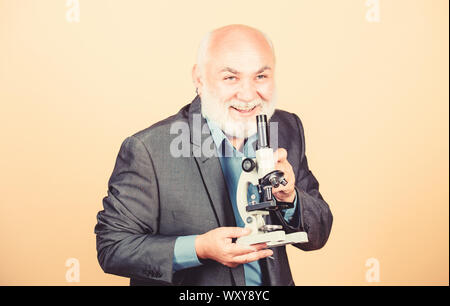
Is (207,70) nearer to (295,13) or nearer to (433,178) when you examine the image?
(295,13)

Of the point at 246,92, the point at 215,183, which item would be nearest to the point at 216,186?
the point at 215,183

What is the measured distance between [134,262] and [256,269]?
55 cm

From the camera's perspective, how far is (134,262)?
7.51ft

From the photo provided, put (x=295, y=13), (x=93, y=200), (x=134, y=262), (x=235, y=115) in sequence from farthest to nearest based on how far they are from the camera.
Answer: (x=295, y=13) → (x=93, y=200) → (x=235, y=115) → (x=134, y=262)

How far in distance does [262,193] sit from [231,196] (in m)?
0.49

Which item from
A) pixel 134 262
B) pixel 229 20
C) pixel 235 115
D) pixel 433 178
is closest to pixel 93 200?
pixel 134 262

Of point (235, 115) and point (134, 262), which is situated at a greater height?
point (235, 115)

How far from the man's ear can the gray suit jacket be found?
315 millimetres

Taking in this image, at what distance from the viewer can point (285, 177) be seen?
6.92 ft

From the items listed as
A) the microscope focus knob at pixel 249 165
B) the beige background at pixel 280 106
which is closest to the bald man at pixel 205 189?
the microscope focus knob at pixel 249 165

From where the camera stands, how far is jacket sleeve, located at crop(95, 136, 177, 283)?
7.45 ft

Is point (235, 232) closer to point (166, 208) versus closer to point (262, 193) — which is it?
Result: point (262, 193)

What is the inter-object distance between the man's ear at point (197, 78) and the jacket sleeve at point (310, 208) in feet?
1.76
